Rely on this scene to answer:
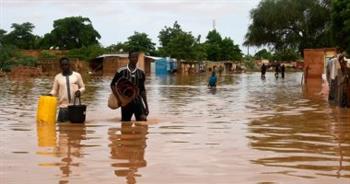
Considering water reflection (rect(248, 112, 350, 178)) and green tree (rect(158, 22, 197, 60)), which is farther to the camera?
green tree (rect(158, 22, 197, 60))

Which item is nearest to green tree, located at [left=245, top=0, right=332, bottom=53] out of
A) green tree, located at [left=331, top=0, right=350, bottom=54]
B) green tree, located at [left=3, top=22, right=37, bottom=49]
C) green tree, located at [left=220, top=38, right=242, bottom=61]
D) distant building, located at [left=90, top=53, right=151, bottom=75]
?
green tree, located at [left=331, top=0, right=350, bottom=54]

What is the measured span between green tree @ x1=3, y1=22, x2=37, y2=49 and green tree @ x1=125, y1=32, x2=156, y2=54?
16543 mm

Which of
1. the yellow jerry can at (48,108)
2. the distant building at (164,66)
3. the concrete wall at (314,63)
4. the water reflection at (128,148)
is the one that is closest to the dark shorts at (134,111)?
the water reflection at (128,148)

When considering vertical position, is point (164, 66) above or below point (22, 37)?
below

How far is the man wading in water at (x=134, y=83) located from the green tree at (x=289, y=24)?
39.6m

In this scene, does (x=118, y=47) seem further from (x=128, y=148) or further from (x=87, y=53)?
(x=128, y=148)

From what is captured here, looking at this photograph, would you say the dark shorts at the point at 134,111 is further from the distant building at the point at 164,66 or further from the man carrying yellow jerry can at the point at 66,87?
the distant building at the point at 164,66

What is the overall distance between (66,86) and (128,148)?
126 inches

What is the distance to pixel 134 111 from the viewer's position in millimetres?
11484

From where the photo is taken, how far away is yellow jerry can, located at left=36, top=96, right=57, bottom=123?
11.1 m

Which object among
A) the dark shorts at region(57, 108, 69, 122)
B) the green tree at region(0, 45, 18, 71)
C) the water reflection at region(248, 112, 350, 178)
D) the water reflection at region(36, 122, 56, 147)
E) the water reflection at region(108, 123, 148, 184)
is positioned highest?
the green tree at region(0, 45, 18, 71)

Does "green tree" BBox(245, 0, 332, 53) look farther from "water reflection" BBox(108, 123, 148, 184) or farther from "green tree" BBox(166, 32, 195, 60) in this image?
"water reflection" BBox(108, 123, 148, 184)

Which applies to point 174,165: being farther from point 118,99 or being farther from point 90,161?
point 118,99

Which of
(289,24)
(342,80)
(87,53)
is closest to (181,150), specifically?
(342,80)
